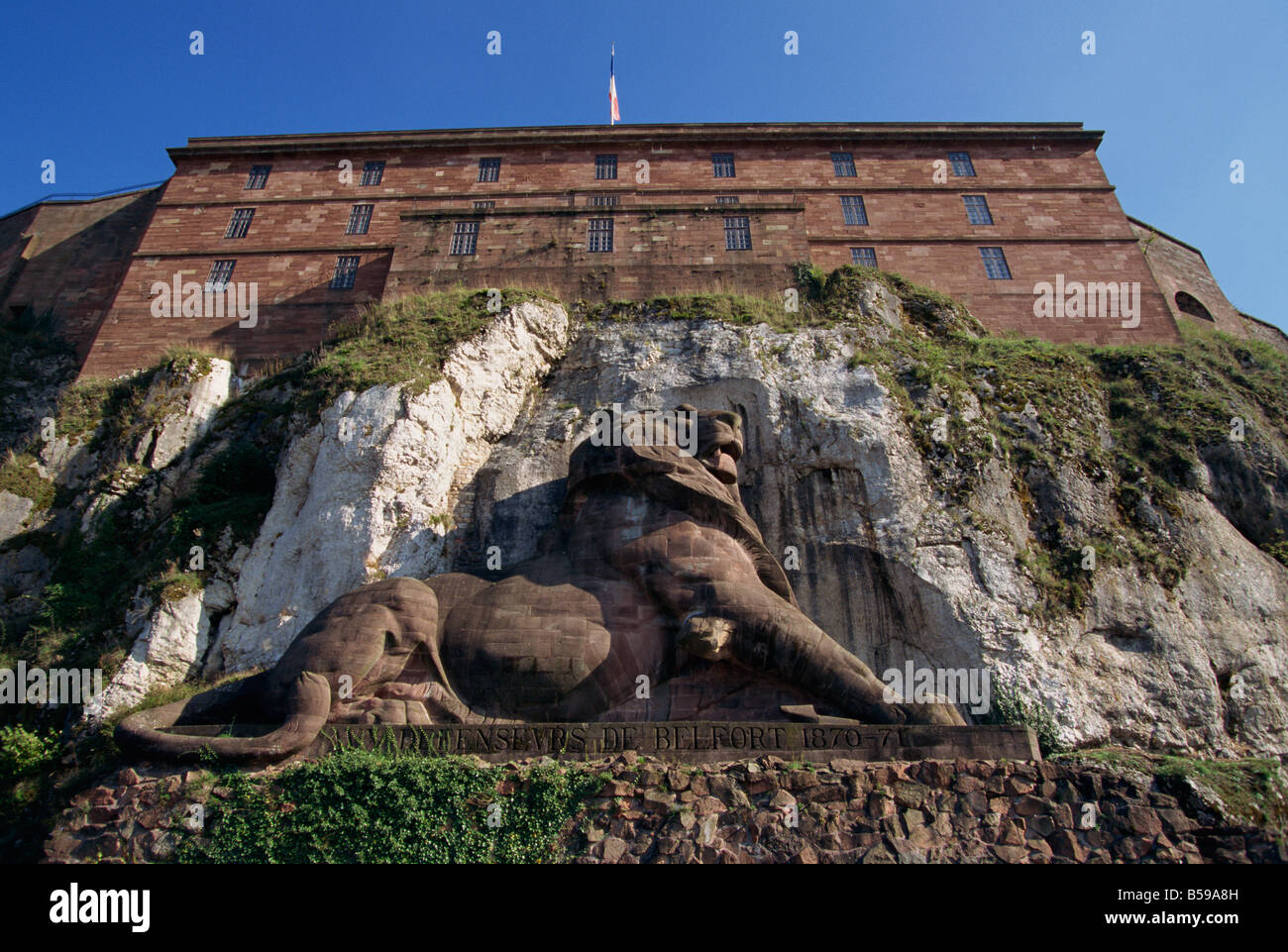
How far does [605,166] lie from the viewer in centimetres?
2953

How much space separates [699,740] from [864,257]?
72.8 ft

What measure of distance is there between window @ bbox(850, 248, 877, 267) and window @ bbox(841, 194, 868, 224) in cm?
154

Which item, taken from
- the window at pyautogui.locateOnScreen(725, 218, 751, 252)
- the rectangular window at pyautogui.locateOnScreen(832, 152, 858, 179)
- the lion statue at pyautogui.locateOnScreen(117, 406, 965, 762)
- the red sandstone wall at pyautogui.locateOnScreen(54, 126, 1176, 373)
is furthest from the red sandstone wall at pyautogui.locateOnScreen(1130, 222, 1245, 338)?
the lion statue at pyautogui.locateOnScreen(117, 406, 965, 762)

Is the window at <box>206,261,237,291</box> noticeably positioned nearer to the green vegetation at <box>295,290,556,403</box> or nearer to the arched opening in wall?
the green vegetation at <box>295,290,556,403</box>

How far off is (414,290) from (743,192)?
1307 centimetres

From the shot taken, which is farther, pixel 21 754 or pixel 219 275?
pixel 219 275

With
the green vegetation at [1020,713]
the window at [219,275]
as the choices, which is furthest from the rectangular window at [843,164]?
the green vegetation at [1020,713]

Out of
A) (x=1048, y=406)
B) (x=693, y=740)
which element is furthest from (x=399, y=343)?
(x=1048, y=406)

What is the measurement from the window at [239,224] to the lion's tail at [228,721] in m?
23.3

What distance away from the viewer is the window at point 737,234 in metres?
21.2

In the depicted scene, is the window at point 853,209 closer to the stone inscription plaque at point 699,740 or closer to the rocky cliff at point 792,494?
the rocky cliff at point 792,494

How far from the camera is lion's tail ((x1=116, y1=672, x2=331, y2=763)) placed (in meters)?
7.89

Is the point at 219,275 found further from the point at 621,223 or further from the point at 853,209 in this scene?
the point at 853,209
